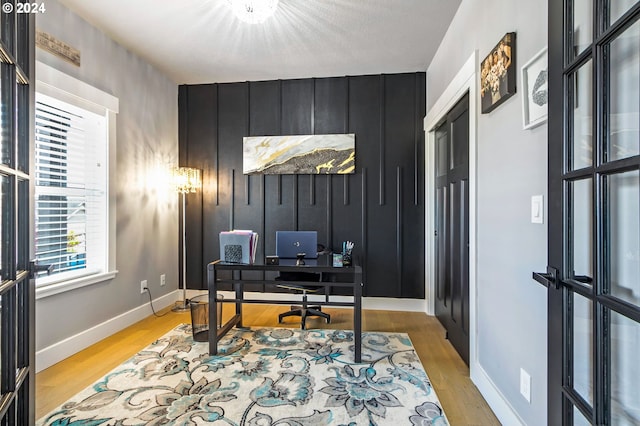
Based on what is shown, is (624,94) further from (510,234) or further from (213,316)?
(213,316)

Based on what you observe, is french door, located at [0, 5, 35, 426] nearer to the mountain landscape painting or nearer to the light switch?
the light switch

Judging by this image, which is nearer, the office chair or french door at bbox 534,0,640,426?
french door at bbox 534,0,640,426

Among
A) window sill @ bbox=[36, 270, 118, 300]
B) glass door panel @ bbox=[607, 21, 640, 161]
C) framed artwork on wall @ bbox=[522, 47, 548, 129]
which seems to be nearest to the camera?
glass door panel @ bbox=[607, 21, 640, 161]

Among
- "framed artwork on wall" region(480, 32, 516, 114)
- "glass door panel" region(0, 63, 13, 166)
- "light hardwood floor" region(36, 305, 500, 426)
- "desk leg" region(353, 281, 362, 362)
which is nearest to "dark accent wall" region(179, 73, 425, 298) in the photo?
"light hardwood floor" region(36, 305, 500, 426)

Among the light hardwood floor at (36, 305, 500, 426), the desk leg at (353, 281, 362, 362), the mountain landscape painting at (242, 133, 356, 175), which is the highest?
the mountain landscape painting at (242, 133, 356, 175)

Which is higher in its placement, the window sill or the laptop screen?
the laptop screen

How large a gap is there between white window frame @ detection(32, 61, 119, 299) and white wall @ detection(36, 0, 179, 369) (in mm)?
63

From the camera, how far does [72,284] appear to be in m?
2.55

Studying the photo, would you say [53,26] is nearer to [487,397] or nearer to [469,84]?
[469,84]

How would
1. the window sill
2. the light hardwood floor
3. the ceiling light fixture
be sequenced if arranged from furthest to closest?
the window sill, the ceiling light fixture, the light hardwood floor

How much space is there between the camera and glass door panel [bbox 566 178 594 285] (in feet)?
2.96

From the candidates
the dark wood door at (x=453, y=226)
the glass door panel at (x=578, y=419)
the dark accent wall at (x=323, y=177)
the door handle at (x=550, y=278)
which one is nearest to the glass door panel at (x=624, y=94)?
the door handle at (x=550, y=278)

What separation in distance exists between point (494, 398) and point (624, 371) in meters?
1.30

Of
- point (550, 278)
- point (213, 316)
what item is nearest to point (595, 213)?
point (550, 278)
